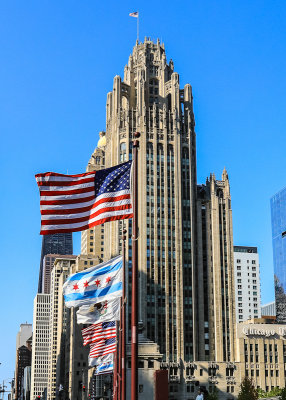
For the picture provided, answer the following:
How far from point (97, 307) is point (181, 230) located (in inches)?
4888

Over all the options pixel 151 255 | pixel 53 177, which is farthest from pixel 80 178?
pixel 151 255

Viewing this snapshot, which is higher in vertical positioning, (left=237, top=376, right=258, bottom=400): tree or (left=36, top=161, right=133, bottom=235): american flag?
(left=36, top=161, right=133, bottom=235): american flag

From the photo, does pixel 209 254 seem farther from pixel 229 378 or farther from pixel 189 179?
pixel 229 378

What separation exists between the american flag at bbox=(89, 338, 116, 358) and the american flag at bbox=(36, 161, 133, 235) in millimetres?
26357

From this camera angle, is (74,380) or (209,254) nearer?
(209,254)

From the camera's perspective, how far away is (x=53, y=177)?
39250 mm

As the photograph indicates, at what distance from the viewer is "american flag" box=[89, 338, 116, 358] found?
205 feet

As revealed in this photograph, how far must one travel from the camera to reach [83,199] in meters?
39.0

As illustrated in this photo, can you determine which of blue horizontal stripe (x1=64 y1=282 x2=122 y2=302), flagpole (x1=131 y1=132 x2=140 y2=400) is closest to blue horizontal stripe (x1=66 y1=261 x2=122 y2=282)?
blue horizontal stripe (x1=64 y1=282 x2=122 y2=302)

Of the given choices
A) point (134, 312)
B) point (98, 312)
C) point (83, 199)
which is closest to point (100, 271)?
point (98, 312)

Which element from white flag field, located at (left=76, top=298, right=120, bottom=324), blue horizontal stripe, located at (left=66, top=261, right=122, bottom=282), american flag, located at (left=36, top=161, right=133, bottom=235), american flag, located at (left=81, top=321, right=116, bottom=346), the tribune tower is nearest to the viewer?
american flag, located at (left=36, top=161, right=133, bottom=235)

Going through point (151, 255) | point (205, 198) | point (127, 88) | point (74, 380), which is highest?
point (127, 88)

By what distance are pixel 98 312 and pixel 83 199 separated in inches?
584

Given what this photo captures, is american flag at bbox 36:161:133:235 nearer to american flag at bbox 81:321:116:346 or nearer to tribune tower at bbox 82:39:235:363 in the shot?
american flag at bbox 81:321:116:346
